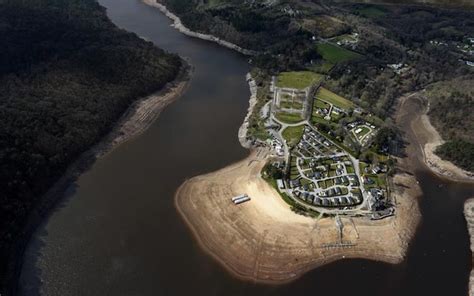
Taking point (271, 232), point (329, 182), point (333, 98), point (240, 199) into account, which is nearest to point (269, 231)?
point (271, 232)

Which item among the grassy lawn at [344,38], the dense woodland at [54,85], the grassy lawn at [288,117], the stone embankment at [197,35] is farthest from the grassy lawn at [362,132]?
the grassy lawn at [344,38]

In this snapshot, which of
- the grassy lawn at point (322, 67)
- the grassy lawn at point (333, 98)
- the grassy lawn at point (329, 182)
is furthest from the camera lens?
the grassy lawn at point (322, 67)

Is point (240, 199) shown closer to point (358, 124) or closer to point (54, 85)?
point (358, 124)

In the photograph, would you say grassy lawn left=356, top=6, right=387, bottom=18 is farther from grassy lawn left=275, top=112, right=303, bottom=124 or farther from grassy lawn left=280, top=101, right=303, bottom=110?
grassy lawn left=275, top=112, right=303, bottom=124

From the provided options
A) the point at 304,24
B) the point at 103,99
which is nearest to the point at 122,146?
the point at 103,99

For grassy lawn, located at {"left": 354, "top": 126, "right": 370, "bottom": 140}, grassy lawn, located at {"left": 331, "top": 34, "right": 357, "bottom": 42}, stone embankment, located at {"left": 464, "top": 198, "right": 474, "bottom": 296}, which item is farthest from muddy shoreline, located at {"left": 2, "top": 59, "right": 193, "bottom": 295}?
stone embankment, located at {"left": 464, "top": 198, "right": 474, "bottom": 296}

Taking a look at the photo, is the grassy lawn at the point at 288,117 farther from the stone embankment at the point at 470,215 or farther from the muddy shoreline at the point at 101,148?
the stone embankment at the point at 470,215
